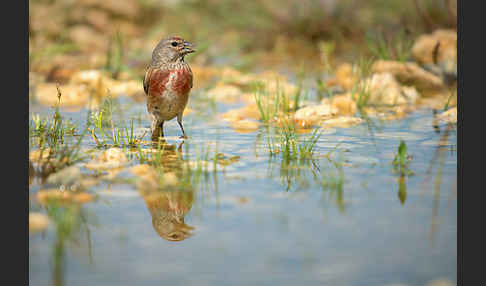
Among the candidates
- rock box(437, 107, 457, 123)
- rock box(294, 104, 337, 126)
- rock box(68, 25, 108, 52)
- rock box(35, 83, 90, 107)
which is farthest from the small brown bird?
rock box(68, 25, 108, 52)

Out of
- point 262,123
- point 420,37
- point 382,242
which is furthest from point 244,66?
point 382,242

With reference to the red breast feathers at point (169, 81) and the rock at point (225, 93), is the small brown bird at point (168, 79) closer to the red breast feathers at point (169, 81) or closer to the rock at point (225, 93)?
the red breast feathers at point (169, 81)

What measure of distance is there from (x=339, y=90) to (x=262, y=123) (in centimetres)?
180

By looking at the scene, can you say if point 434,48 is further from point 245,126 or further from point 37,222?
point 37,222

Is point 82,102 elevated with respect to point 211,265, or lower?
elevated

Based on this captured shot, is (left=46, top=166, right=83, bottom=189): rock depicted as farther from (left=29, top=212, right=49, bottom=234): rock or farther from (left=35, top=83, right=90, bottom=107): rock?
(left=35, top=83, right=90, bottom=107): rock

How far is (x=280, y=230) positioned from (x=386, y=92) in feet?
11.7

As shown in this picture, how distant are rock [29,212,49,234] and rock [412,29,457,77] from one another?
5.23 meters

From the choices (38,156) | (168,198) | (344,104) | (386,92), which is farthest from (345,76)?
(168,198)

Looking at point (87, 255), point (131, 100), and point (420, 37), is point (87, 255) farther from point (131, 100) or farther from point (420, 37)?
point (420, 37)

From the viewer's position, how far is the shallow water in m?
2.42

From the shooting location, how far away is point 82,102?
617cm

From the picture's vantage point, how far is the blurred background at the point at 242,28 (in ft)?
27.7

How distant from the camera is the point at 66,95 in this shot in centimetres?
624
